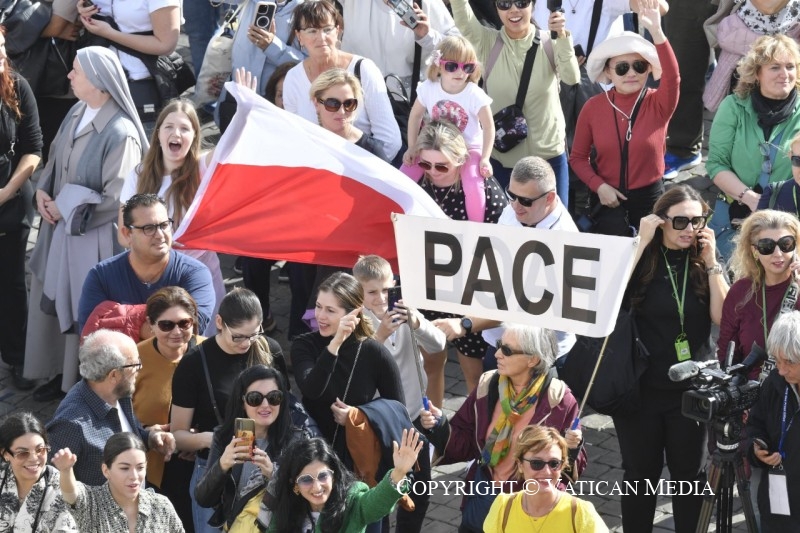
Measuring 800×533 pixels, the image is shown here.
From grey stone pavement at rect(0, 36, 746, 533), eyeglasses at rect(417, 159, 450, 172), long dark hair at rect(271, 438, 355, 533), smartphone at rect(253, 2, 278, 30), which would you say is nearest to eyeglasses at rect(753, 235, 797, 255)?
grey stone pavement at rect(0, 36, 746, 533)

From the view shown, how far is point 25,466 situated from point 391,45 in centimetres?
469

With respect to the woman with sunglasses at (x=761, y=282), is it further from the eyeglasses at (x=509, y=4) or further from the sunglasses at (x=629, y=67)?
the eyeglasses at (x=509, y=4)

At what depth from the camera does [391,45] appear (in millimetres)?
11219

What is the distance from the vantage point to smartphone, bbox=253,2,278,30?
11.1 metres

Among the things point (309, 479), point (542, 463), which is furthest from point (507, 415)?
point (309, 479)

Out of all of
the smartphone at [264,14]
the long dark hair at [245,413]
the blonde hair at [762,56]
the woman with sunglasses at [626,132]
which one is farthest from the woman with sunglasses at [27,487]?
the blonde hair at [762,56]

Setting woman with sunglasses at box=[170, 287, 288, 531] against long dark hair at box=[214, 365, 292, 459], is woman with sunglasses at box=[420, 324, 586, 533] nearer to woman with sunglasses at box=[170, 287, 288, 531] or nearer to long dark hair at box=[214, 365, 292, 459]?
long dark hair at box=[214, 365, 292, 459]

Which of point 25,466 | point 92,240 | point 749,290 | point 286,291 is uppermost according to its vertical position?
point 749,290

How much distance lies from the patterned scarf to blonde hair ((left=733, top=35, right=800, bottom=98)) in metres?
2.94

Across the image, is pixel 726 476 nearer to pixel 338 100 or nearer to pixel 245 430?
pixel 245 430

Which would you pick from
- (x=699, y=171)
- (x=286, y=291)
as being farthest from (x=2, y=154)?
(x=699, y=171)

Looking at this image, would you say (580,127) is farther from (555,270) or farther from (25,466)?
(25,466)

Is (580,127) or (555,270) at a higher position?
(555,270)

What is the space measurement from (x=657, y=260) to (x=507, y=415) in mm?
1281
